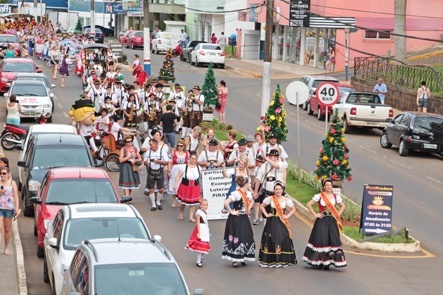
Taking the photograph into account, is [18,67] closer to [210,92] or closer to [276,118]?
[210,92]

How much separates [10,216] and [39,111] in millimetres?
17720

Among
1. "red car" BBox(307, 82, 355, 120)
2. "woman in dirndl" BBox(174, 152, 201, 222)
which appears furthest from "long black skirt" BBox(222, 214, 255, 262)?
"red car" BBox(307, 82, 355, 120)

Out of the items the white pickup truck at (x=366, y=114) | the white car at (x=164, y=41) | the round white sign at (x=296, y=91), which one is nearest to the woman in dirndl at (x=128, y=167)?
the round white sign at (x=296, y=91)

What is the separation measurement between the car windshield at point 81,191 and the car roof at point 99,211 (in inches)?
111

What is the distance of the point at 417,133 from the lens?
34.3 m

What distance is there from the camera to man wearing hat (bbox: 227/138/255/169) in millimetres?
24016

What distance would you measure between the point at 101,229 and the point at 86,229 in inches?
9.2

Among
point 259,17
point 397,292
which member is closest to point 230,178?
point 397,292

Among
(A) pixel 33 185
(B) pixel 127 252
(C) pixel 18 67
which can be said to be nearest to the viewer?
(B) pixel 127 252

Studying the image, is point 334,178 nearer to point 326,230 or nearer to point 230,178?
point 230,178

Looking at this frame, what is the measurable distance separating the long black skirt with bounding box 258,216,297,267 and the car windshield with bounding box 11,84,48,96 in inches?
771

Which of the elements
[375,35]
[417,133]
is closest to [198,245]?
[417,133]

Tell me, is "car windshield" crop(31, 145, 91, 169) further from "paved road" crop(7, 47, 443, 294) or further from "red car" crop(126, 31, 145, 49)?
"red car" crop(126, 31, 145, 49)

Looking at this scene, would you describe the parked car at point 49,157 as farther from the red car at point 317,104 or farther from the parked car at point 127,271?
the red car at point 317,104
